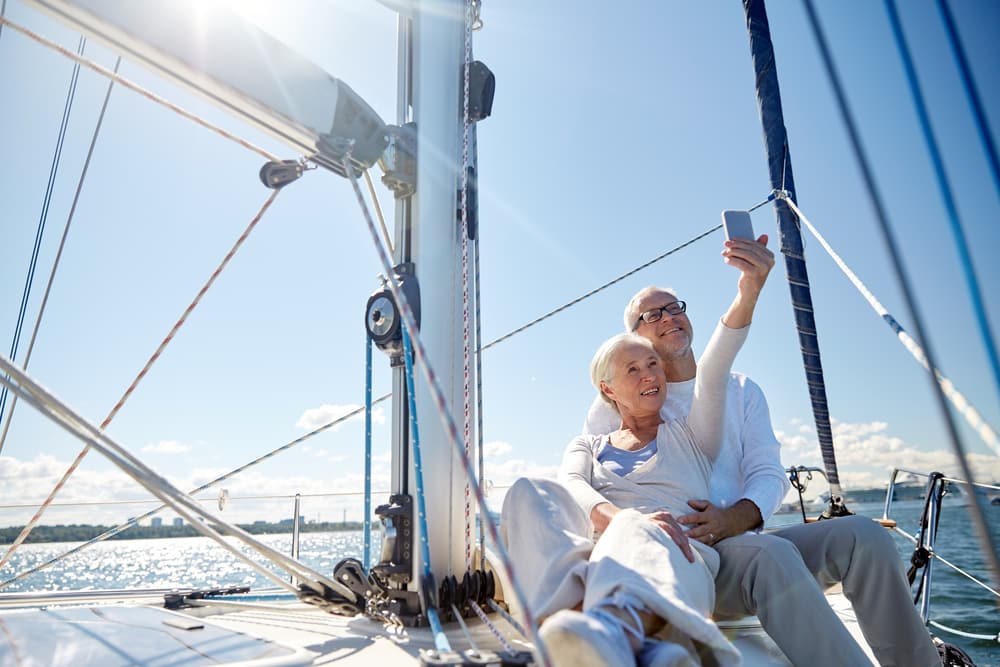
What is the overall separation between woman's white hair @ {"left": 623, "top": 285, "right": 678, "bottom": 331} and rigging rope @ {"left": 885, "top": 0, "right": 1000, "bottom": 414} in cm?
104

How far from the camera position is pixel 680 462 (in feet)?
4.55

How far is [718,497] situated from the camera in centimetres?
139

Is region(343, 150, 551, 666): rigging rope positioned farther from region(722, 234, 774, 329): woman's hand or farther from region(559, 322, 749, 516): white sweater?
region(722, 234, 774, 329): woman's hand

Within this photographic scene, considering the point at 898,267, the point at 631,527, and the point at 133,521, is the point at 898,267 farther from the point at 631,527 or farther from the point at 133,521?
the point at 133,521

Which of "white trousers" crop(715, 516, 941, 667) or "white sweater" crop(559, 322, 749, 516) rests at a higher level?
"white sweater" crop(559, 322, 749, 516)

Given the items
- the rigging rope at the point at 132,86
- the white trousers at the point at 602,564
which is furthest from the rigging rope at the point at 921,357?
the rigging rope at the point at 132,86

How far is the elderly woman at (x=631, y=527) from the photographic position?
2.54ft

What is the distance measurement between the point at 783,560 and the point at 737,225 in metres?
0.72

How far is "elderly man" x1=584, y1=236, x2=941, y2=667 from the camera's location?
105 cm

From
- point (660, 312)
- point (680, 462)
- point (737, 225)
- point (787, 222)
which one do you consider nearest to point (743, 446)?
point (680, 462)

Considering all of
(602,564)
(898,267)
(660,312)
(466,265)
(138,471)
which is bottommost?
(602,564)

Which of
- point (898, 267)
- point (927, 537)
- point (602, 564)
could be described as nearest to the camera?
point (898, 267)

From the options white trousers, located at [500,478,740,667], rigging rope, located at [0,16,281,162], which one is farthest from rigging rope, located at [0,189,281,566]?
white trousers, located at [500,478,740,667]

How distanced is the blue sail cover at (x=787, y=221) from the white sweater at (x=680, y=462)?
59.4 inches
